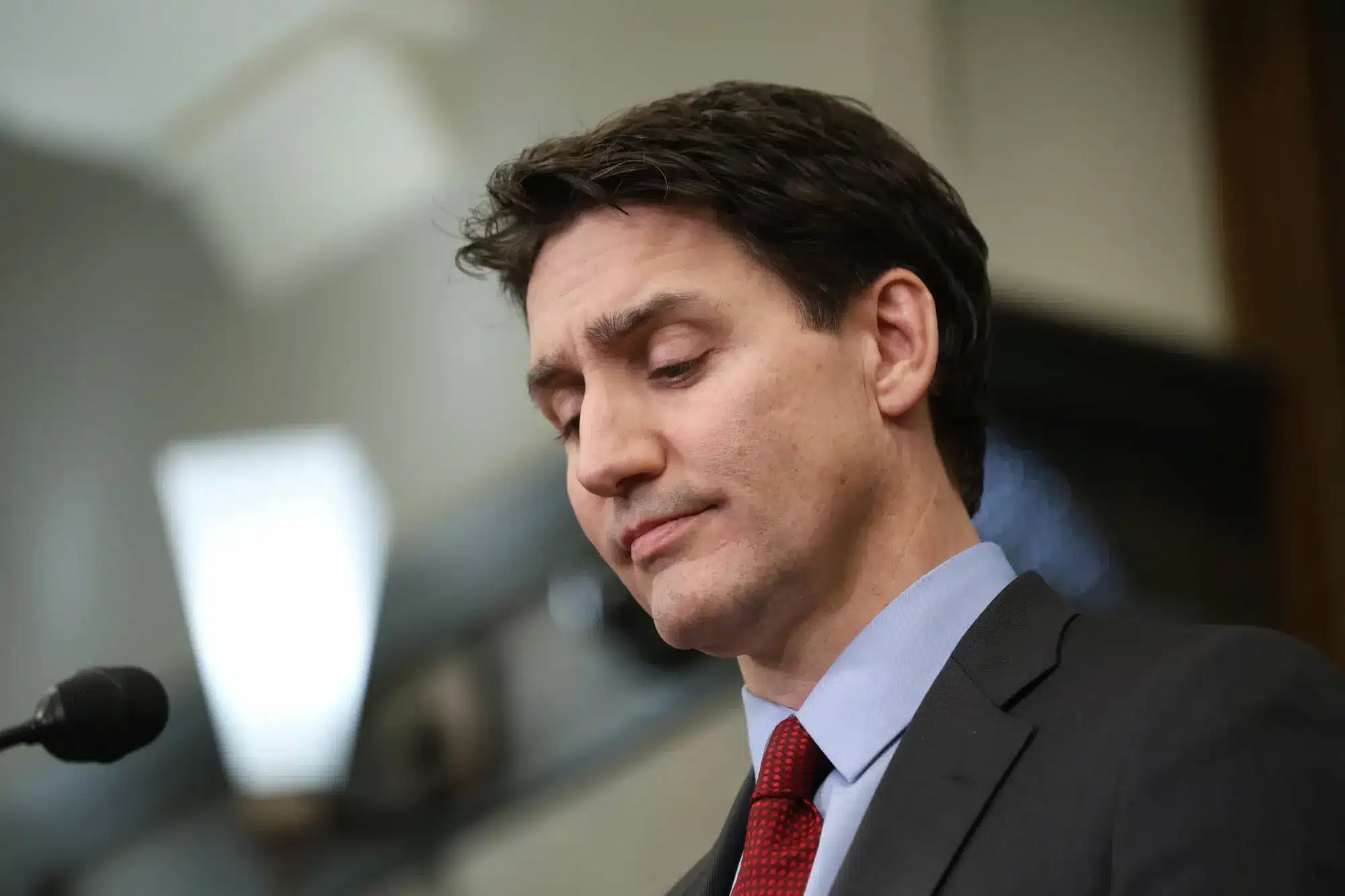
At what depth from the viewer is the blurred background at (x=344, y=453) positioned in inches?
79.4

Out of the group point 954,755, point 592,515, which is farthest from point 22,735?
point 954,755

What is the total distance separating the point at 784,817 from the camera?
1232 mm

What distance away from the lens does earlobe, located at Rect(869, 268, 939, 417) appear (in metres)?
1.31

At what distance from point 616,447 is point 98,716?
479 mm

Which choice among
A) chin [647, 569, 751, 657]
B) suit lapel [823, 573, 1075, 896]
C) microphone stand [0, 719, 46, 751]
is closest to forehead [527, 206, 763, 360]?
chin [647, 569, 751, 657]

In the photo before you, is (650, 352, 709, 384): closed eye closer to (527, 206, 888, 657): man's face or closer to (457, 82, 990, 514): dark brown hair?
(527, 206, 888, 657): man's face

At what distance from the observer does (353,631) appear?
2125 mm

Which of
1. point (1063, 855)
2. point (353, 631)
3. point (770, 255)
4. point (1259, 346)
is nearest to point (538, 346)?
point (770, 255)

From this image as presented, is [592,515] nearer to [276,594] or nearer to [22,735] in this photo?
[22,735]

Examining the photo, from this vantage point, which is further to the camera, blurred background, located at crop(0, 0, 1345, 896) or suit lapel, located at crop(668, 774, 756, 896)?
blurred background, located at crop(0, 0, 1345, 896)

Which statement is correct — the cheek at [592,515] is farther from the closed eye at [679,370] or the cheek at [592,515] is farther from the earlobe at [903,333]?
the earlobe at [903,333]

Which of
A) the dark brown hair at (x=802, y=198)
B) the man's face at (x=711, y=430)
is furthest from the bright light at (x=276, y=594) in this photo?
the man's face at (x=711, y=430)

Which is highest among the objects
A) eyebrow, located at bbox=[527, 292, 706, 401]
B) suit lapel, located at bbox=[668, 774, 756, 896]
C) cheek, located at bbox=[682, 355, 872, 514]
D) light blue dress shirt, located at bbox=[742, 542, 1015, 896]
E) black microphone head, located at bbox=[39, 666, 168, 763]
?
eyebrow, located at bbox=[527, 292, 706, 401]

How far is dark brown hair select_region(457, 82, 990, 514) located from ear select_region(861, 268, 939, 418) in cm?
2
